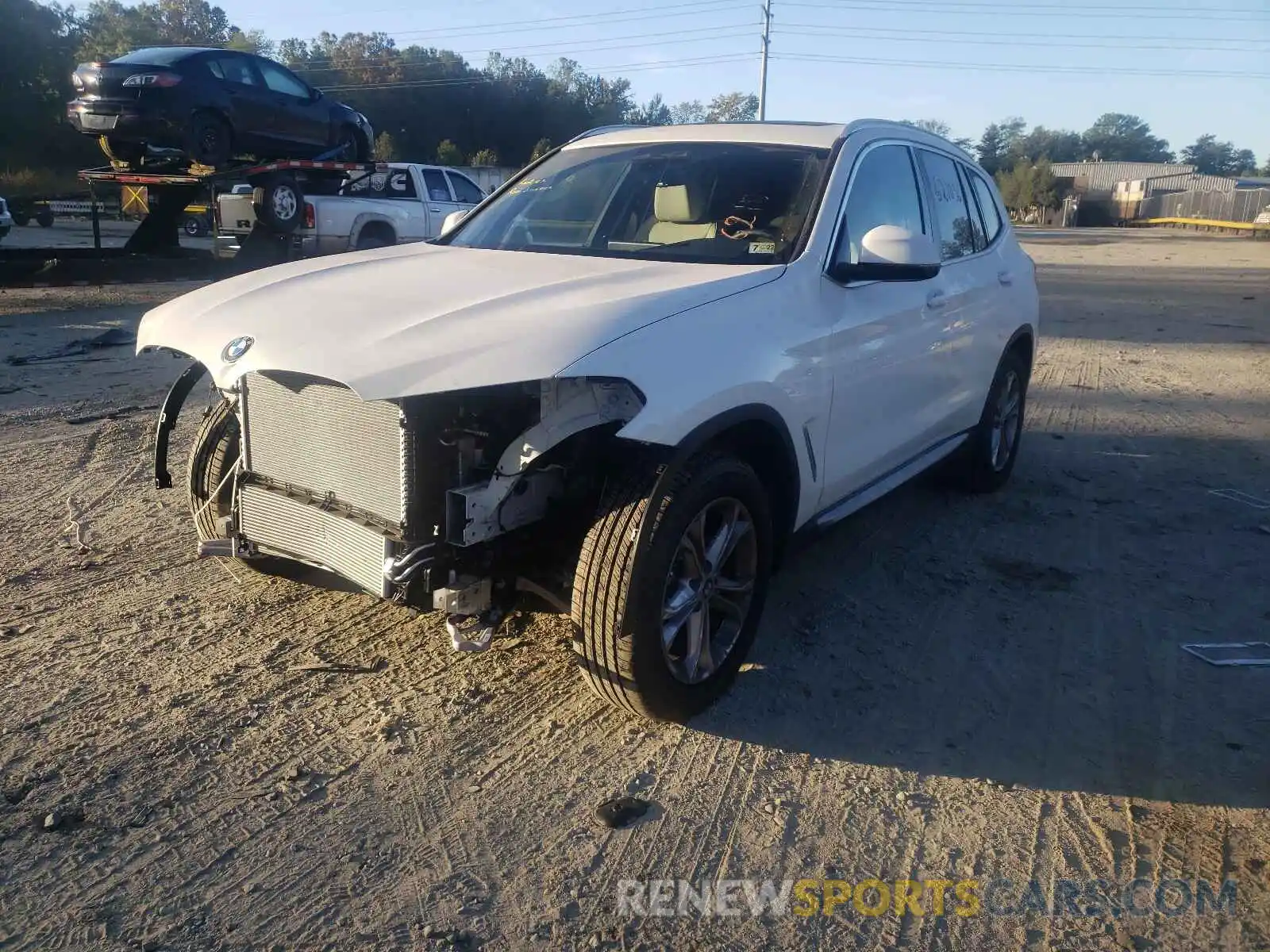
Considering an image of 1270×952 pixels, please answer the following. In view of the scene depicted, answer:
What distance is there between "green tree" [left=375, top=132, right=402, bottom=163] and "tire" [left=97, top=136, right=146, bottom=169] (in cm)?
3354

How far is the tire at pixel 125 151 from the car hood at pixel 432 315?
1066 centimetres

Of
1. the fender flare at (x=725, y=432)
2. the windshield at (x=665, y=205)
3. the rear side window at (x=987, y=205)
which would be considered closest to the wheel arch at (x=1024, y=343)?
the rear side window at (x=987, y=205)

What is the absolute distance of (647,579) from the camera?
9.92ft

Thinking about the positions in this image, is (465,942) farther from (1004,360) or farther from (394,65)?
(394,65)

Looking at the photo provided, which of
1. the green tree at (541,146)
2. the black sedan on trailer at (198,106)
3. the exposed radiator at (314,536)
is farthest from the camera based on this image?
the green tree at (541,146)

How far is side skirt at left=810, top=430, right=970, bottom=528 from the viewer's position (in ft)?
13.3

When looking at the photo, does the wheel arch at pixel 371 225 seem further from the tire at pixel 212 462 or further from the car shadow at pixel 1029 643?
the tire at pixel 212 462

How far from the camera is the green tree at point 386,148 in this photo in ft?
159

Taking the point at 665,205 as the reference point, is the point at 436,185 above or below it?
above

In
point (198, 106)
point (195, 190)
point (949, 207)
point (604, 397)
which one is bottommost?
point (604, 397)

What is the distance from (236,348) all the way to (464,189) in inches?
571

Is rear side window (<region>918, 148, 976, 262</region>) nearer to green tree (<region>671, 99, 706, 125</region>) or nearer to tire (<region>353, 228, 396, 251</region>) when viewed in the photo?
tire (<region>353, 228, 396, 251</region>)

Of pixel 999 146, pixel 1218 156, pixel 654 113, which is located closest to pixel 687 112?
pixel 654 113

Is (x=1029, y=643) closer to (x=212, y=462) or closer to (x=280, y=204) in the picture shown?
(x=212, y=462)
